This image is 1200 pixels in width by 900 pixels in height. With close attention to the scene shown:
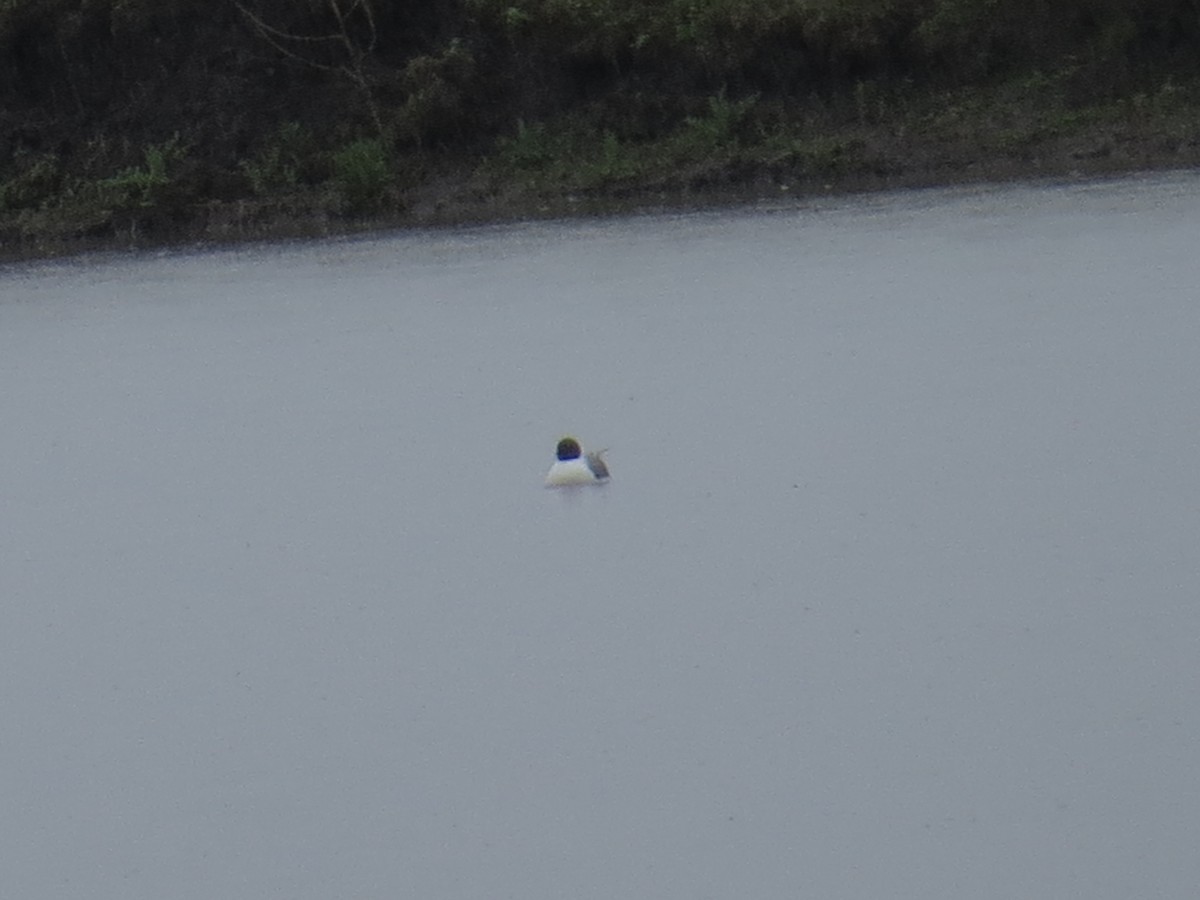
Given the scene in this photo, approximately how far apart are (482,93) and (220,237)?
2.49 m

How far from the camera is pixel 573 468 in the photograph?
817 cm

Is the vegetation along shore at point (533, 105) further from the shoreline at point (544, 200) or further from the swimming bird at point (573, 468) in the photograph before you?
the swimming bird at point (573, 468)

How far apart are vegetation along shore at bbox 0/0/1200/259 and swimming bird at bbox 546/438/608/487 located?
744 centimetres

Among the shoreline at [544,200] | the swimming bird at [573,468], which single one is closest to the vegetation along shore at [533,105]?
the shoreline at [544,200]

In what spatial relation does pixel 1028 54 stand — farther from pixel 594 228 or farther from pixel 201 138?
pixel 201 138

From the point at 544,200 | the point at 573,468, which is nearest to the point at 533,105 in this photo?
the point at 544,200

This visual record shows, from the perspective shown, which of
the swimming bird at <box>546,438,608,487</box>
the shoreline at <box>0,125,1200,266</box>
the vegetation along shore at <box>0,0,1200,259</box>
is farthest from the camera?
the vegetation along shore at <box>0,0,1200,259</box>

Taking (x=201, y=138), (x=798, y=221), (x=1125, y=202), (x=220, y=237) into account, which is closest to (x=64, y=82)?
(x=201, y=138)

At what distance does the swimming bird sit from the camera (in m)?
8.17

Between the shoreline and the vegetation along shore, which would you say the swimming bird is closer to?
the shoreline

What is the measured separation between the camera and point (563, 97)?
17406 millimetres

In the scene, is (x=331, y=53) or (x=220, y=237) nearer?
(x=220, y=237)

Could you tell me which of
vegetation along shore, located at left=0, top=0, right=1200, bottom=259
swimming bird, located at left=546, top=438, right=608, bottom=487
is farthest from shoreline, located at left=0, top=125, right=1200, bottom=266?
swimming bird, located at left=546, top=438, right=608, bottom=487

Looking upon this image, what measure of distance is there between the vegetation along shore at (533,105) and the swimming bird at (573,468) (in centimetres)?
744
